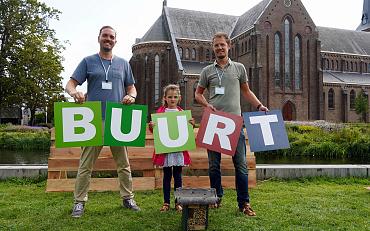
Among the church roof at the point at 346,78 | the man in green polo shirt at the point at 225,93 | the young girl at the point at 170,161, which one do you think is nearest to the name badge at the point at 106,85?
the young girl at the point at 170,161

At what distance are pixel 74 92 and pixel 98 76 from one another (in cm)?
35

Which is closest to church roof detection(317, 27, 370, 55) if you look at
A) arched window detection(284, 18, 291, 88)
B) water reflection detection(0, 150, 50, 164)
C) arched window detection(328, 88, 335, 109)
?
arched window detection(328, 88, 335, 109)

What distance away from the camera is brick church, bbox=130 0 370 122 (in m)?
36.5

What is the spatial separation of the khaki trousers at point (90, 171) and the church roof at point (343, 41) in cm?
4128

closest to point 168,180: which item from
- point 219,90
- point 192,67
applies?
point 219,90

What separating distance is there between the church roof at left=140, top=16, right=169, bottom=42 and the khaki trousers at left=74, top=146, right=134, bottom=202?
36.0 m

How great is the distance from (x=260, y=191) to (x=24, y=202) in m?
3.48

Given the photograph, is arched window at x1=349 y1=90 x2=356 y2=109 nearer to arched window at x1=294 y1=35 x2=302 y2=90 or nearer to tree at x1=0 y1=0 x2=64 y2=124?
arched window at x1=294 y1=35 x2=302 y2=90

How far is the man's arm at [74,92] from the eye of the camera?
450 cm

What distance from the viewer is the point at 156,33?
4034 cm

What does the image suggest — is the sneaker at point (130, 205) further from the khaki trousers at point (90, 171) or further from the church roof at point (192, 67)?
the church roof at point (192, 67)

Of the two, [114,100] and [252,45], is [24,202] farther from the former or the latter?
[252,45]

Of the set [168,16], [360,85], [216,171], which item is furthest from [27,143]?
[360,85]

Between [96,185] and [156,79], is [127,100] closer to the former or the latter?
[96,185]
